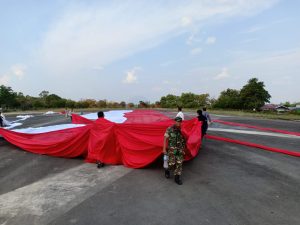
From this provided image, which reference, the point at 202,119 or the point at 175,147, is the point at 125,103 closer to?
the point at 202,119

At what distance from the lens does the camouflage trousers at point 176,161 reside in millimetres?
6402

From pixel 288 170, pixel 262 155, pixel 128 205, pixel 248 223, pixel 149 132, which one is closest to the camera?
→ pixel 248 223

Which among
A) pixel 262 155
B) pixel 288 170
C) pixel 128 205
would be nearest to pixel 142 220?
pixel 128 205

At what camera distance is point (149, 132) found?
8289mm

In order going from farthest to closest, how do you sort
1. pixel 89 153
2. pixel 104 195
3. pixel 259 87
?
pixel 259 87 < pixel 89 153 < pixel 104 195

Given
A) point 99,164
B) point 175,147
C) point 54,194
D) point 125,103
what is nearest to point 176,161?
point 175,147

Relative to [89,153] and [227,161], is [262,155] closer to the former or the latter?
[227,161]

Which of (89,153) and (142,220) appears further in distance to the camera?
(89,153)

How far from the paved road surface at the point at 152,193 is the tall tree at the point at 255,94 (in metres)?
63.7

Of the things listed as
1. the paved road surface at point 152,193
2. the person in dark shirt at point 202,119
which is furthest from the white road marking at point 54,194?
the person in dark shirt at point 202,119

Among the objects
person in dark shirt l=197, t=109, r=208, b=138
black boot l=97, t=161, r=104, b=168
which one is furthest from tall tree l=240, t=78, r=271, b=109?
black boot l=97, t=161, r=104, b=168

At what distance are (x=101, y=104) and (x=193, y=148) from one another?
6274 centimetres

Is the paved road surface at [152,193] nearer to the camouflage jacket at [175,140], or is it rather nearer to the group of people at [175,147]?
the group of people at [175,147]

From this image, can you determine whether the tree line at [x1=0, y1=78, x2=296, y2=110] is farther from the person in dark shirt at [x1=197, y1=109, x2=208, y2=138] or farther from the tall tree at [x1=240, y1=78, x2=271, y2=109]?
the person in dark shirt at [x1=197, y1=109, x2=208, y2=138]
